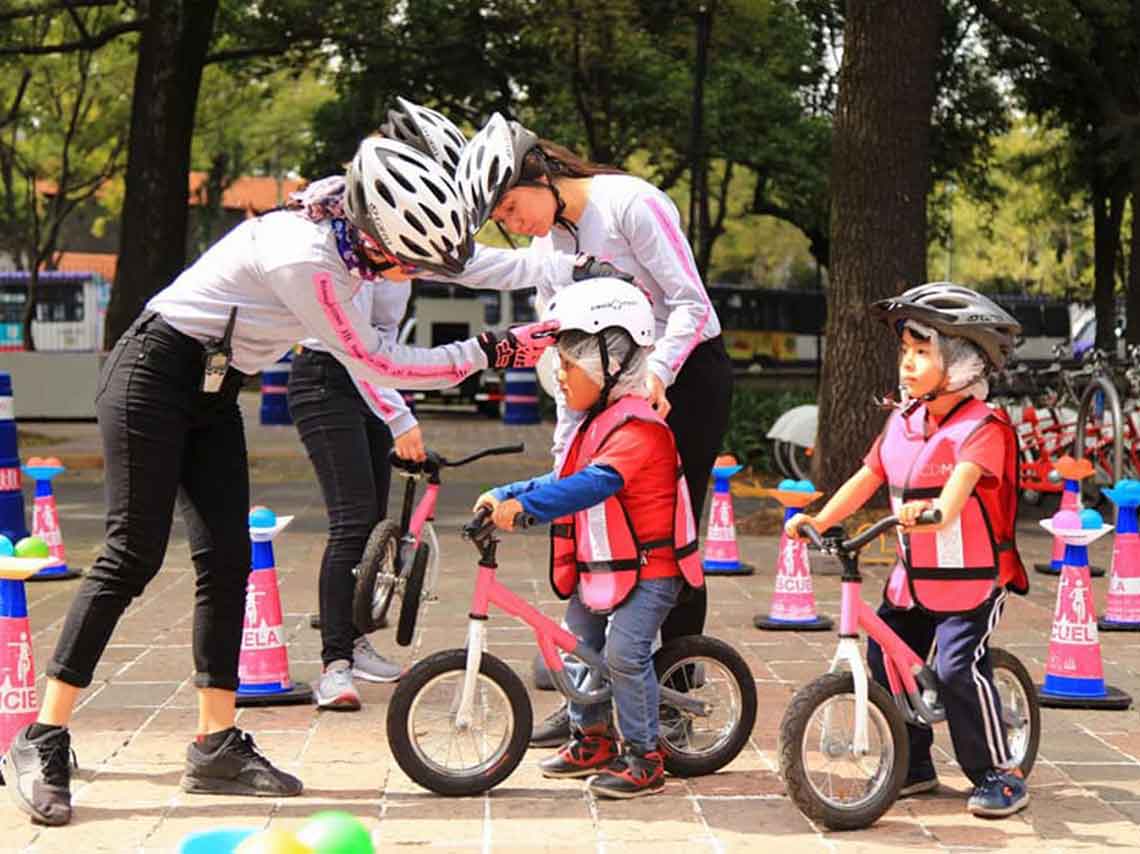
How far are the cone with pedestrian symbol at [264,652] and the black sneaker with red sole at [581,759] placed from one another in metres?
1.48

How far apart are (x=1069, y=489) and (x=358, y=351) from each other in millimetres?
5065

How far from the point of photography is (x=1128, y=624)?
28.1ft

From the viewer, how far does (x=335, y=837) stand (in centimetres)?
201

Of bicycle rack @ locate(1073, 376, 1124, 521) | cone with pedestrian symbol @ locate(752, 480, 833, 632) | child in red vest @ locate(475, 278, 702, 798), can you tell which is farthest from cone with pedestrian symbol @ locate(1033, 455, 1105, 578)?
child in red vest @ locate(475, 278, 702, 798)

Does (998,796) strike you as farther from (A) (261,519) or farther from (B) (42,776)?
(A) (261,519)

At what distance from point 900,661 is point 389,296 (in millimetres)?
2398

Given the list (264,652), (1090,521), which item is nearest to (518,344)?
(264,652)

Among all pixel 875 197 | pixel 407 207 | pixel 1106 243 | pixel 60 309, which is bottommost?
pixel 407 207

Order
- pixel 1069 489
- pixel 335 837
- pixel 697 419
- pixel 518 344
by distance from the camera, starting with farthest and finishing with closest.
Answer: pixel 1069 489
pixel 697 419
pixel 518 344
pixel 335 837

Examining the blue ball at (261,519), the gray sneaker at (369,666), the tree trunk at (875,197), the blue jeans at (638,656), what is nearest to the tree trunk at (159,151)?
the tree trunk at (875,197)

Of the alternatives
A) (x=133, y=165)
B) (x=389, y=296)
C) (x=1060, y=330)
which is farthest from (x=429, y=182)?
(x=1060, y=330)

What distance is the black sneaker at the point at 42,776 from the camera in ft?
16.4

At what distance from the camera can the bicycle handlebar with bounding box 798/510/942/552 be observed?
485cm

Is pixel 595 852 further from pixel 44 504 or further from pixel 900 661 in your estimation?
pixel 44 504
